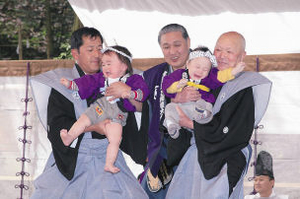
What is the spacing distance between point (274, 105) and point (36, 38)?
9.79 meters

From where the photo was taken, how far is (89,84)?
154 inches

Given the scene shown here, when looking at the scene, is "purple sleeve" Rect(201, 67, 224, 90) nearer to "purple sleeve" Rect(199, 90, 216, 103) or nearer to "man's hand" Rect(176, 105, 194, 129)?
"purple sleeve" Rect(199, 90, 216, 103)

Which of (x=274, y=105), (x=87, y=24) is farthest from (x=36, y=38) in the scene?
(x=274, y=105)

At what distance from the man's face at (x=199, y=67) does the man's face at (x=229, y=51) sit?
0.43 ft

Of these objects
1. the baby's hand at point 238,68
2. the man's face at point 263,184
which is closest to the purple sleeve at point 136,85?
the baby's hand at point 238,68

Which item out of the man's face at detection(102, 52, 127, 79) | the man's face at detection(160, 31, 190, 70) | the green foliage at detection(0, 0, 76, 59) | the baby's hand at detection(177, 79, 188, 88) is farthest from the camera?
the green foliage at detection(0, 0, 76, 59)

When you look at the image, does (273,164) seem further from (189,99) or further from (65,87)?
(65,87)

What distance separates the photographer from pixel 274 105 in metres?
4.80

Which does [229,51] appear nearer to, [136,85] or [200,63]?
[200,63]

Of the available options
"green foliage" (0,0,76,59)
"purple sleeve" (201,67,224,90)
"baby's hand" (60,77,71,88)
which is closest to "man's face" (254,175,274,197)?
"purple sleeve" (201,67,224,90)

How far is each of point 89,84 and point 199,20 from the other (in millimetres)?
2430

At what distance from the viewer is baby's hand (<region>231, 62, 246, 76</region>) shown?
3.46 meters

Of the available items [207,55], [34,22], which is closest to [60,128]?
[207,55]

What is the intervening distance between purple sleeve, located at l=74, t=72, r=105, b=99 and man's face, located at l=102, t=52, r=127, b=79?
99 millimetres
